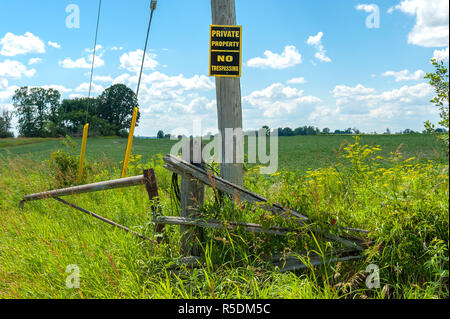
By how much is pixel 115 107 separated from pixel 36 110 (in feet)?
70.3

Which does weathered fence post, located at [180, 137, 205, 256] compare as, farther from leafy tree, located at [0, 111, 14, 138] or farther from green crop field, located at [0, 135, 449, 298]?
leafy tree, located at [0, 111, 14, 138]

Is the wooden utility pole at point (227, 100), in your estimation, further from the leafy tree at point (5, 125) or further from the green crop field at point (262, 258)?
the leafy tree at point (5, 125)

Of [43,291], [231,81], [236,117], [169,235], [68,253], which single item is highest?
[231,81]

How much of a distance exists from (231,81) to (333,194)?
7.01 feet

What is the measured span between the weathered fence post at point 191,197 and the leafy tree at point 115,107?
3083 cm

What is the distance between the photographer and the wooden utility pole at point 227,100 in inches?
169

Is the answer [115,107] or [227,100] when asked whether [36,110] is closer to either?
[115,107]

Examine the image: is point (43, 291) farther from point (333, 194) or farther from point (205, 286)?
point (333, 194)

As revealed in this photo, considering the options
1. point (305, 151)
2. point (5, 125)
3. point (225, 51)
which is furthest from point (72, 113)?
point (225, 51)

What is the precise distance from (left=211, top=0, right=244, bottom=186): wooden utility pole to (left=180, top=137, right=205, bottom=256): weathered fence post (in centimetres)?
102

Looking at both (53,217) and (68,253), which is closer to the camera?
(68,253)

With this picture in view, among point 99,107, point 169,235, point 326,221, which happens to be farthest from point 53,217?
point 99,107

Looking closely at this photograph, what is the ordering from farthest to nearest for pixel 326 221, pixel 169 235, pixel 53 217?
pixel 53 217 < pixel 169 235 < pixel 326 221

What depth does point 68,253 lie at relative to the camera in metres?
3.78
